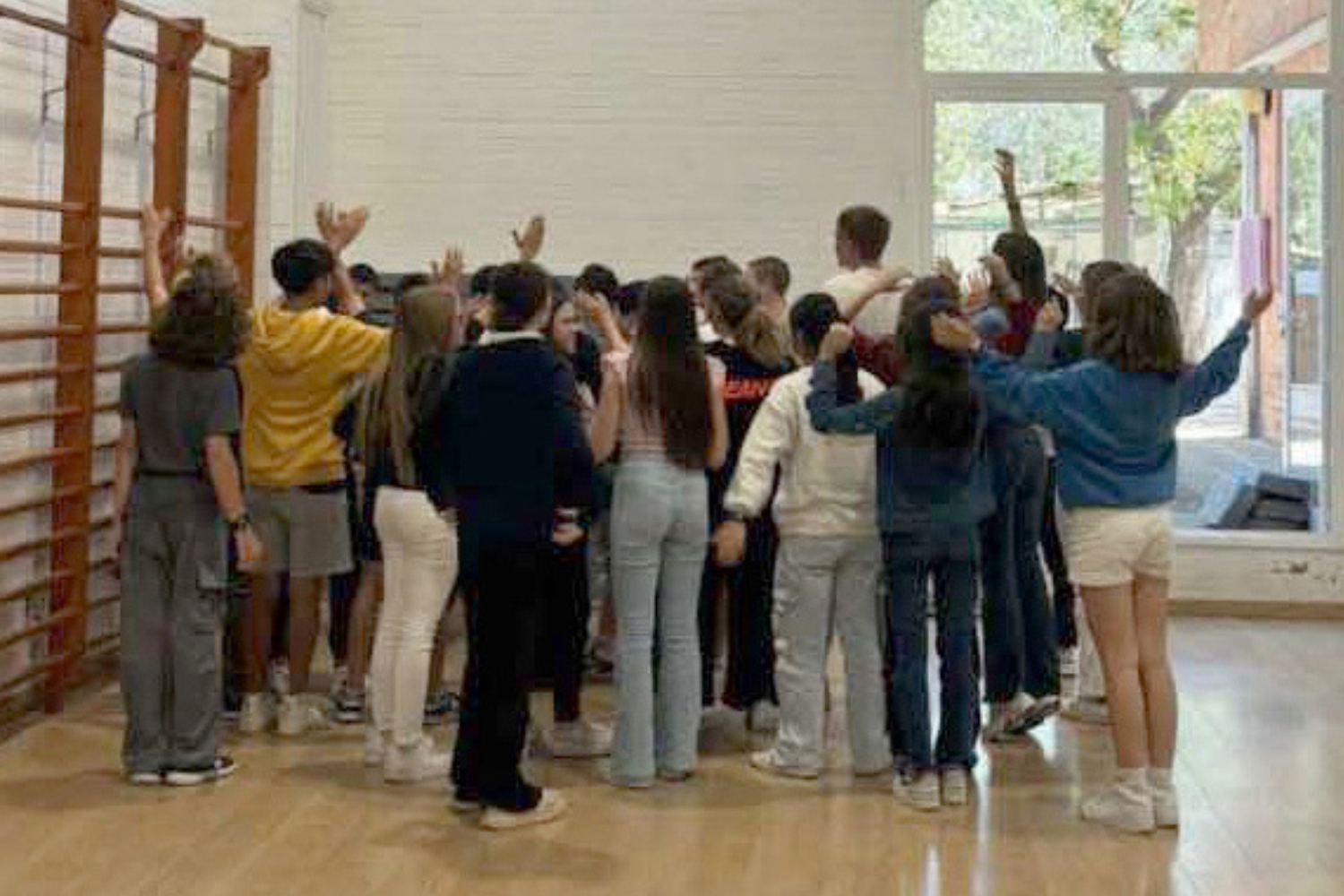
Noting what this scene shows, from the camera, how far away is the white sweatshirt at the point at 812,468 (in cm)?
471

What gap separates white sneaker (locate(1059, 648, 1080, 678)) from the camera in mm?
5902

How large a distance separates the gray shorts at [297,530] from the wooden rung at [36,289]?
93 cm

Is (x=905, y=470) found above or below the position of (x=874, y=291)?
below

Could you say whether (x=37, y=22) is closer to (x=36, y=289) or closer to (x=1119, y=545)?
(x=36, y=289)

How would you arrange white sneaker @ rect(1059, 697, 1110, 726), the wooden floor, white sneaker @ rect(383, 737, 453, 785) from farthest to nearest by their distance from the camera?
white sneaker @ rect(1059, 697, 1110, 726), white sneaker @ rect(383, 737, 453, 785), the wooden floor

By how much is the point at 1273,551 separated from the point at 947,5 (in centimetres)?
308

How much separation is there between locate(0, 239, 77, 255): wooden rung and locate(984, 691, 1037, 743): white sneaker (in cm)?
339

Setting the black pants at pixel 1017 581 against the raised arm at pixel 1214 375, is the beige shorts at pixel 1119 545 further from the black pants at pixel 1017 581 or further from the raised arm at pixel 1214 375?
the black pants at pixel 1017 581

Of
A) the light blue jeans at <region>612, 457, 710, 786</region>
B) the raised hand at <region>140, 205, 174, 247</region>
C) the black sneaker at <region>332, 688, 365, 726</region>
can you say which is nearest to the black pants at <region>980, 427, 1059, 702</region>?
the light blue jeans at <region>612, 457, 710, 786</region>

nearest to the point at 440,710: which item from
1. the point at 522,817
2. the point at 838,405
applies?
the point at 522,817

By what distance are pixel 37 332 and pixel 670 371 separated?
216 cm

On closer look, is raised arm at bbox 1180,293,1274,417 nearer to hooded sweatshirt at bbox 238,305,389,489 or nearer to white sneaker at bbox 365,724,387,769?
hooded sweatshirt at bbox 238,305,389,489

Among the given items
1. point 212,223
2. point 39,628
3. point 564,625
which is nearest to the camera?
point 564,625

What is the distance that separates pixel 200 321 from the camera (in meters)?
4.62
